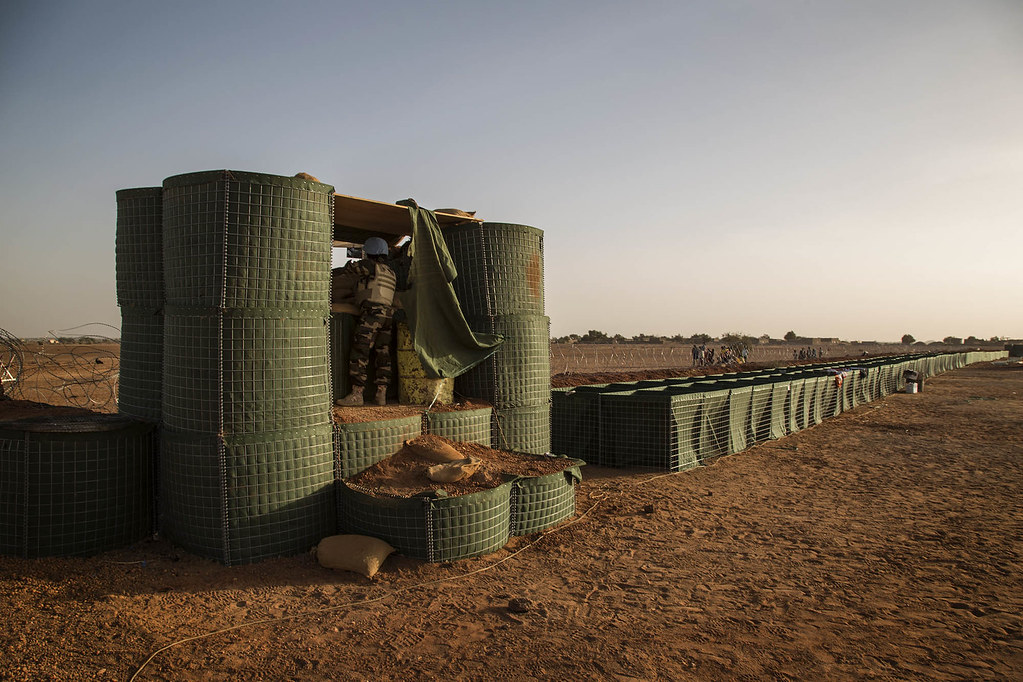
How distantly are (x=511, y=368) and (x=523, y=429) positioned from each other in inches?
33.3

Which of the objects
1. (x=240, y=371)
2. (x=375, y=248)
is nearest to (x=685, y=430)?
(x=375, y=248)

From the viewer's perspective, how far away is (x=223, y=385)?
5.10m

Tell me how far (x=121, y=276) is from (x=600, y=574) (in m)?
5.70

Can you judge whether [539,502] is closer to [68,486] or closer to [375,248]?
[375,248]

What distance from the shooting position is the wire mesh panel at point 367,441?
18.9 feet

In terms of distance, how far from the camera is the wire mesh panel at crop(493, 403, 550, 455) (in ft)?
24.7

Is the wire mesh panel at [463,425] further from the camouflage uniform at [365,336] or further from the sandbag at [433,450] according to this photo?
the camouflage uniform at [365,336]

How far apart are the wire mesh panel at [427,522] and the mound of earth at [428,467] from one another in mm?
147

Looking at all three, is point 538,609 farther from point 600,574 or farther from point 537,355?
point 537,355

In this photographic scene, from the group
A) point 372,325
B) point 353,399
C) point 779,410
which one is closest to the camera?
point 353,399

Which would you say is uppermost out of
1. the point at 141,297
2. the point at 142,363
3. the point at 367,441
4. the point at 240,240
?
the point at 240,240

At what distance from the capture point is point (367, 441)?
5945 millimetres

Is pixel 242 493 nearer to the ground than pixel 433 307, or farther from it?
nearer to the ground

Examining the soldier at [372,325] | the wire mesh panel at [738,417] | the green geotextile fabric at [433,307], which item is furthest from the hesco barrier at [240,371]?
the wire mesh panel at [738,417]
